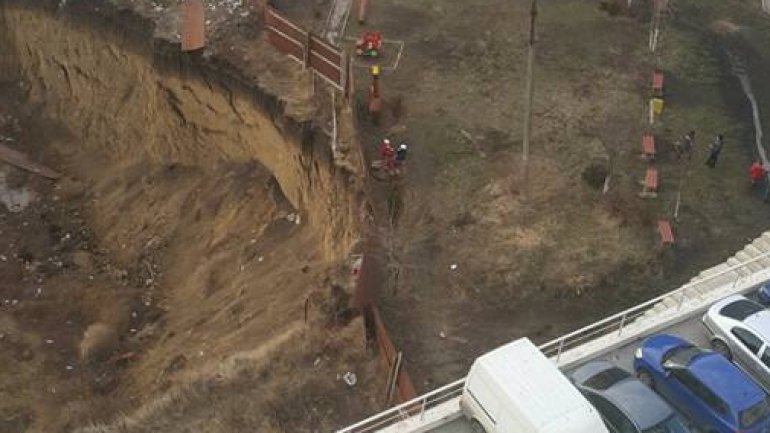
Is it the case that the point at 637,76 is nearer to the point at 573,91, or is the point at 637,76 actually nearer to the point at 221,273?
the point at 573,91

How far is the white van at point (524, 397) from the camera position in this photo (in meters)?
14.2

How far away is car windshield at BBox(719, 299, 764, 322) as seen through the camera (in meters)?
18.4

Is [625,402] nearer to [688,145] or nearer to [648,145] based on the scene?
[648,145]

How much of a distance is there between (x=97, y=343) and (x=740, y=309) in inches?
705

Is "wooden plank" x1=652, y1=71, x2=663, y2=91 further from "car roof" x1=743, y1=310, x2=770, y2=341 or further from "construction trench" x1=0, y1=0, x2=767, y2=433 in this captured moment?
"car roof" x1=743, y1=310, x2=770, y2=341

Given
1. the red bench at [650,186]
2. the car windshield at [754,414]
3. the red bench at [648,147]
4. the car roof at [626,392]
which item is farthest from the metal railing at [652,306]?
the red bench at [648,147]

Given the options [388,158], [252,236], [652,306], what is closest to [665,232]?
[652,306]

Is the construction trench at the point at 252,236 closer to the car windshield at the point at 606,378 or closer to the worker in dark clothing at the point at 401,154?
the worker in dark clothing at the point at 401,154

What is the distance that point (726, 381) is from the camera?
16.6 meters

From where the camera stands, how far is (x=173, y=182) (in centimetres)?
3048

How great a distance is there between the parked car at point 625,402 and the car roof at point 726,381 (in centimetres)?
98

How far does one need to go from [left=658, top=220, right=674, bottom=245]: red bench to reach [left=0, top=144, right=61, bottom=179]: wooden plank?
71.9 feet

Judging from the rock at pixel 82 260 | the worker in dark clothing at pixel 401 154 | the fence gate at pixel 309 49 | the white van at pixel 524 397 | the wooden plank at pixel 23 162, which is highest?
the fence gate at pixel 309 49

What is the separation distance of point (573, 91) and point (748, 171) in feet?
20.2
